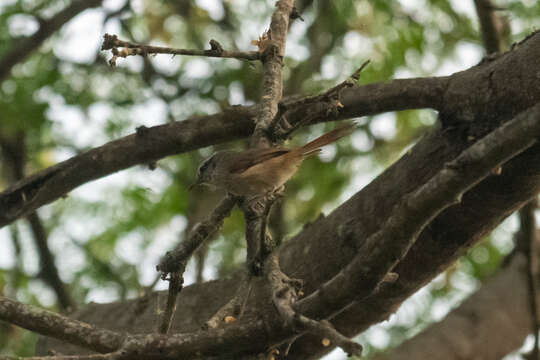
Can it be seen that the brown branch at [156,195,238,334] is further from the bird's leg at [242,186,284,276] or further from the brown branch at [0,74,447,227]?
the brown branch at [0,74,447,227]

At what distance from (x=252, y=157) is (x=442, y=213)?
114cm

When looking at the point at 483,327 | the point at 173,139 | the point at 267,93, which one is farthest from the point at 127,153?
the point at 483,327

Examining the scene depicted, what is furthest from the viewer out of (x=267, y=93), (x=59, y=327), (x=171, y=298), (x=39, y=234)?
(x=39, y=234)

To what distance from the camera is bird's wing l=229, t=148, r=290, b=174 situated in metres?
3.54

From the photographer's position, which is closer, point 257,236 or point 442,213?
point 257,236

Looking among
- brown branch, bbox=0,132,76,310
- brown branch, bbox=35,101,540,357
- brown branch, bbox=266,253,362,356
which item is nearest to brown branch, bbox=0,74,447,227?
brown branch, bbox=35,101,540,357

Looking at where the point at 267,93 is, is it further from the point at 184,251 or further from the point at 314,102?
the point at 184,251

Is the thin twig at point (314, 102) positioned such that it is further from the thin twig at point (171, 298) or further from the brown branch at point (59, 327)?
the brown branch at point (59, 327)

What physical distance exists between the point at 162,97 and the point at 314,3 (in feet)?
6.55

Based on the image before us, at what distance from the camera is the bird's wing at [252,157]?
3.54m

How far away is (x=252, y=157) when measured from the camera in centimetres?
373

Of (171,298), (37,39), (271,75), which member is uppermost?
(37,39)

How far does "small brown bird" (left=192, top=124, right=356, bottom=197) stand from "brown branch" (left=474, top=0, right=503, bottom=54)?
162cm

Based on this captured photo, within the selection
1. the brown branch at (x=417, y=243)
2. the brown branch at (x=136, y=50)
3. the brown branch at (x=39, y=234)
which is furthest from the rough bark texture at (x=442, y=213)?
the brown branch at (x=39, y=234)
